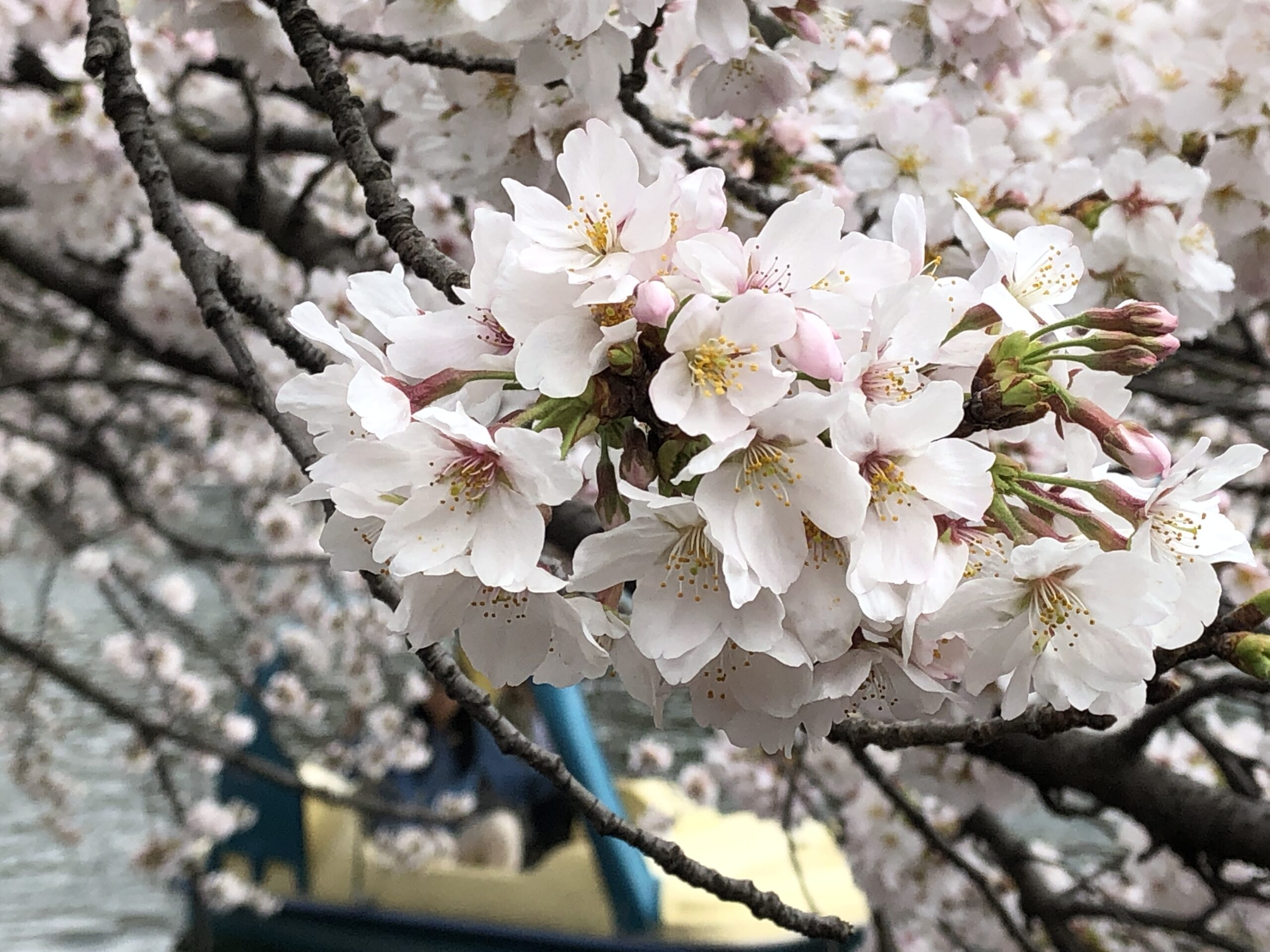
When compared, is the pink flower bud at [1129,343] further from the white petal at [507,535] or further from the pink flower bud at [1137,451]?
the white petal at [507,535]

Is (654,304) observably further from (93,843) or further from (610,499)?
(93,843)

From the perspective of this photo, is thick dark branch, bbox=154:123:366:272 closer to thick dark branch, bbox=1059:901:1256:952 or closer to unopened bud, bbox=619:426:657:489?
unopened bud, bbox=619:426:657:489

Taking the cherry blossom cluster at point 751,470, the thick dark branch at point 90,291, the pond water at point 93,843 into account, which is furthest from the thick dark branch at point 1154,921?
the pond water at point 93,843

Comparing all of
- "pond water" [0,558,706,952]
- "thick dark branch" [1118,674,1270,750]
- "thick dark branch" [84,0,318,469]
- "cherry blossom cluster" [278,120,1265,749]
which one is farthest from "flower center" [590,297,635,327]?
"pond water" [0,558,706,952]

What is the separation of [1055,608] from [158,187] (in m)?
0.73

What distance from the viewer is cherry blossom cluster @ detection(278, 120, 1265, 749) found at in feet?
1.36

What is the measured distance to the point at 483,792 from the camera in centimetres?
362

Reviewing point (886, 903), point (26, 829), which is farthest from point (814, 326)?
point (26, 829)

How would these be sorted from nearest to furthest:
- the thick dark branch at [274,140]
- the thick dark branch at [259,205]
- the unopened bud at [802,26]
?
the unopened bud at [802,26]
the thick dark branch at [259,205]
the thick dark branch at [274,140]

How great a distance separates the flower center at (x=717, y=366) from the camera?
1.32 feet

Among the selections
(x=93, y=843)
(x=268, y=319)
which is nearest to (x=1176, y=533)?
(x=268, y=319)

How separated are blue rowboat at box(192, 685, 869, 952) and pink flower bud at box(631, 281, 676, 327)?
1999 millimetres

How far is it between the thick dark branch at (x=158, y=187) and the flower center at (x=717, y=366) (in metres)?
0.38

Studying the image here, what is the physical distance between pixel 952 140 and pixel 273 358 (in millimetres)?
1330
